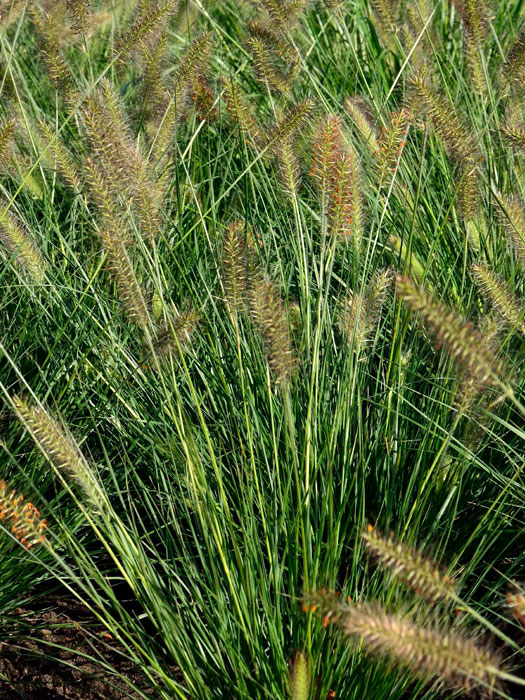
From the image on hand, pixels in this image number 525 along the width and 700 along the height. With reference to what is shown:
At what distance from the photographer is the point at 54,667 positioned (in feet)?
8.20

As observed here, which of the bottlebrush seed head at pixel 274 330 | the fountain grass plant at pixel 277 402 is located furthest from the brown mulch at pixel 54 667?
A: the bottlebrush seed head at pixel 274 330

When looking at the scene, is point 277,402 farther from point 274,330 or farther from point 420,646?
point 420,646

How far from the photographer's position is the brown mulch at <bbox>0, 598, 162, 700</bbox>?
2.40 meters

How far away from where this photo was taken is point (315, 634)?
193cm

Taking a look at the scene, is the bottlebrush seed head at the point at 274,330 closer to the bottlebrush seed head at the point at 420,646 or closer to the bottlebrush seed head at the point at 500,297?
the bottlebrush seed head at the point at 500,297

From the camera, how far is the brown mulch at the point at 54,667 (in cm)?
240

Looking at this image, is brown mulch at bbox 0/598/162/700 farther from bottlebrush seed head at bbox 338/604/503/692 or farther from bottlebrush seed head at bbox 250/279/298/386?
bottlebrush seed head at bbox 338/604/503/692

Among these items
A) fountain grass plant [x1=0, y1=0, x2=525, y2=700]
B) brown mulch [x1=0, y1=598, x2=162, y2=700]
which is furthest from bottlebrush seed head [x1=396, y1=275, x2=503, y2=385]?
brown mulch [x1=0, y1=598, x2=162, y2=700]

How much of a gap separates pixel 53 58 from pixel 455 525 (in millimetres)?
1884

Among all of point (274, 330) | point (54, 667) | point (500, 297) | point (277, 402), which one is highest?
point (274, 330)

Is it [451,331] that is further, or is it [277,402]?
[277,402]

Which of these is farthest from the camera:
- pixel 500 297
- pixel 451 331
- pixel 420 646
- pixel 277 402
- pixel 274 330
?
pixel 277 402

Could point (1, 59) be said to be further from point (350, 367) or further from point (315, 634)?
point (315, 634)

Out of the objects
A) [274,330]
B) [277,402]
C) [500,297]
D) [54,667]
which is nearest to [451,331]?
[274,330]
